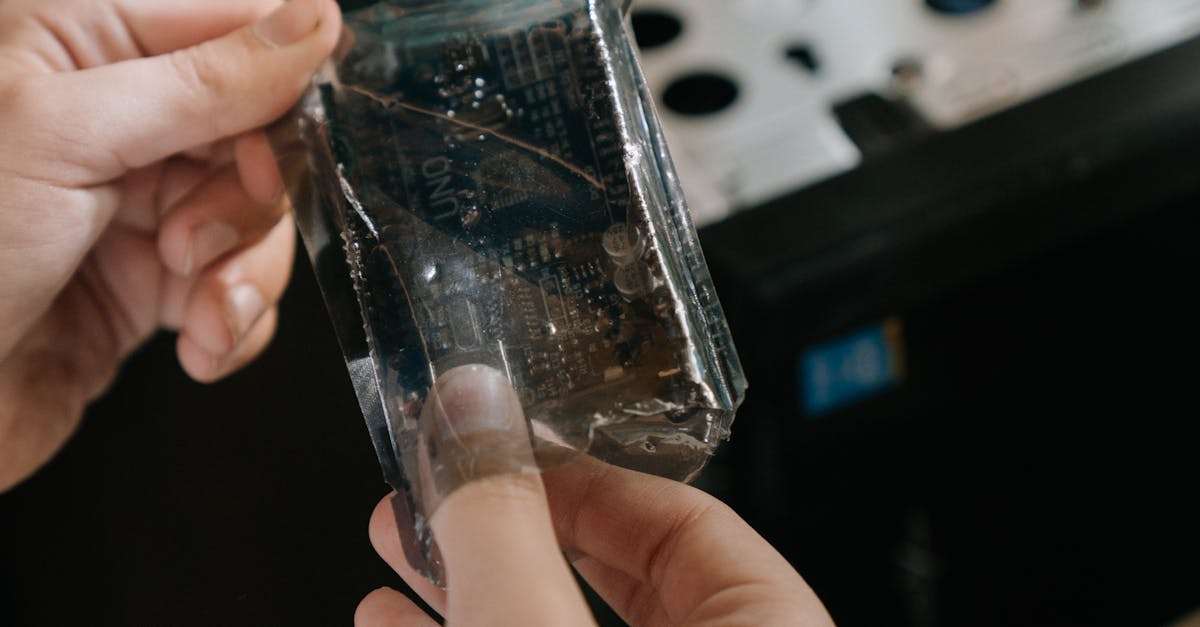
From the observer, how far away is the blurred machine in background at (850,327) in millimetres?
760

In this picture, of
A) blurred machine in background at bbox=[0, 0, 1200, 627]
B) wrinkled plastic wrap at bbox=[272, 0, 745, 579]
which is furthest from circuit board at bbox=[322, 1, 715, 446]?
blurred machine in background at bbox=[0, 0, 1200, 627]

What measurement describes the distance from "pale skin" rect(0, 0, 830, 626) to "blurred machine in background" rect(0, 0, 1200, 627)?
0.04 metres

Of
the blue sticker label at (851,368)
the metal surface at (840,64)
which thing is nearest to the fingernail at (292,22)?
the metal surface at (840,64)

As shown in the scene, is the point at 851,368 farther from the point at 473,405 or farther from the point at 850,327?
the point at 473,405

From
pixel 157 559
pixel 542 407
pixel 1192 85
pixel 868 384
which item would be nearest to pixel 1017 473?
pixel 868 384

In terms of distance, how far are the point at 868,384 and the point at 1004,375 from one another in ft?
0.48

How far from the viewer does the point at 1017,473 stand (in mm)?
1087

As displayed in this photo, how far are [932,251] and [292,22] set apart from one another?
518 mm

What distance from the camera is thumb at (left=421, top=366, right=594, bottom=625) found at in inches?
19.1

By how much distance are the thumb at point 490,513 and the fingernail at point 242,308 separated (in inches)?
13.6

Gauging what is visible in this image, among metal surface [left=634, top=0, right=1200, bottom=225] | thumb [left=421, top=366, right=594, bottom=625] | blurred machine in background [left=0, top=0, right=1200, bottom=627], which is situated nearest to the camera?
thumb [left=421, top=366, right=594, bottom=625]

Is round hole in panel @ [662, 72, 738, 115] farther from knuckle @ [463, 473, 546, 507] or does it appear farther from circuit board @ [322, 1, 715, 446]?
knuckle @ [463, 473, 546, 507]

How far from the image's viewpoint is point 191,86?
0.69 m

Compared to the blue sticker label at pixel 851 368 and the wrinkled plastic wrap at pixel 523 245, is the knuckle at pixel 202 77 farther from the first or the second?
the blue sticker label at pixel 851 368
